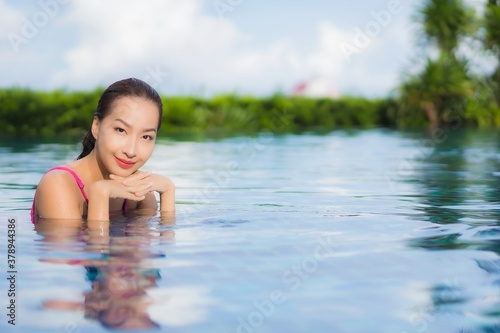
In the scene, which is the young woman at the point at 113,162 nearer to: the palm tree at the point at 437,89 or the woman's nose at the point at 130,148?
the woman's nose at the point at 130,148

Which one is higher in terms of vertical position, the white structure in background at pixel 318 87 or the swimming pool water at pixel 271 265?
the white structure in background at pixel 318 87

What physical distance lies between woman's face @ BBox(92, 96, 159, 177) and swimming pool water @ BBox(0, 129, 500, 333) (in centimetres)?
34

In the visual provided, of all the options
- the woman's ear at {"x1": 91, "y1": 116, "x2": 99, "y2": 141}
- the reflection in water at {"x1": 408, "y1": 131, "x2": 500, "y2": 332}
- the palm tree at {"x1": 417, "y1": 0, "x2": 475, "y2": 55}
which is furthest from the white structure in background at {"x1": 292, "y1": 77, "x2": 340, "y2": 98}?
the woman's ear at {"x1": 91, "y1": 116, "x2": 99, "y2": 141}

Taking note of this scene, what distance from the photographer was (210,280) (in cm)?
305

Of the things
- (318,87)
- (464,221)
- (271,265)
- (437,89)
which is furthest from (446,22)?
(271,265)

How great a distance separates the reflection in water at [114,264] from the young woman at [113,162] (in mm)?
96

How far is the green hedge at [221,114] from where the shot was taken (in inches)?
867

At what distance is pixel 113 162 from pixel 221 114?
20.8 m

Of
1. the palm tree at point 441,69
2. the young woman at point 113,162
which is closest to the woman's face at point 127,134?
the young woman at point 113,162

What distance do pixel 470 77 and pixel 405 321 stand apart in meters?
31.9

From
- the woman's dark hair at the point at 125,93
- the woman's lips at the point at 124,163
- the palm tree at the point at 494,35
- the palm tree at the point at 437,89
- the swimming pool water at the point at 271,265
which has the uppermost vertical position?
the palm tree at the point at 494,35

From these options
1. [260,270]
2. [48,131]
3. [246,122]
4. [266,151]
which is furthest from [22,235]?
[246,122]

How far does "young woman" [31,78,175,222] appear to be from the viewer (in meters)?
4.23

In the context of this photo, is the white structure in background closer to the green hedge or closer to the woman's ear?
the green hedge
